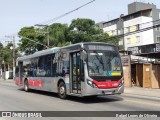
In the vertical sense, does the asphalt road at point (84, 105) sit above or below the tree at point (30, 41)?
below

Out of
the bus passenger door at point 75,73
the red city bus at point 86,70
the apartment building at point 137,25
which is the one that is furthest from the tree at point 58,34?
the bus passenger door at point 75,73

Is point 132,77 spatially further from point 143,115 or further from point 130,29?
point 130,29

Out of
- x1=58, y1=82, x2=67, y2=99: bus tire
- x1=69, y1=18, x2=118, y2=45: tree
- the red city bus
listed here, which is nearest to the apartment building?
x1=69, y1=18, x2=118, y2=45: tree

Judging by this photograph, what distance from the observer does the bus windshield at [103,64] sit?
15.9m

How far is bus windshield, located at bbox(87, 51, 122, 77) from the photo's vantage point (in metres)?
15.9

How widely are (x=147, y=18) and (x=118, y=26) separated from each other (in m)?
9.02

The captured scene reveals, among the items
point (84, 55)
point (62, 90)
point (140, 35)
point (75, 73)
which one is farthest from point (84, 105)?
point (140, 35)

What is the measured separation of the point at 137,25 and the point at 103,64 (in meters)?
50.8

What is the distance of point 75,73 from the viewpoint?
665 inches

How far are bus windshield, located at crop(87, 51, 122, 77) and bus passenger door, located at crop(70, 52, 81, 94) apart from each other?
85 centimetres

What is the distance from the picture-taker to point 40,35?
61.0 metres

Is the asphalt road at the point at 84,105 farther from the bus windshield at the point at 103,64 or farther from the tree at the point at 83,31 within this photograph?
the tree at the point at 83,31

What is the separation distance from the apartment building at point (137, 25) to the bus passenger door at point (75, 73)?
50136 mm

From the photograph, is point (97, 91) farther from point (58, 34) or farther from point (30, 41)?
point (58, 34)
